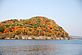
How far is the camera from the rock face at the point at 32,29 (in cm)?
7212

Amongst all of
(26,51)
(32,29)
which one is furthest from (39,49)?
(32,29)

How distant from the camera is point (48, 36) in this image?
77.6 metres

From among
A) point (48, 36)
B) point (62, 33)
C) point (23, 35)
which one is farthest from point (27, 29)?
point (62, 33)

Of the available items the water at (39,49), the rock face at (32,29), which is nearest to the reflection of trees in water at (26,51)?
the water at (39,49)

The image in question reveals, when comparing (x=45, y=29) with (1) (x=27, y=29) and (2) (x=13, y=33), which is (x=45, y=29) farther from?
(2) (x=13, y=33)

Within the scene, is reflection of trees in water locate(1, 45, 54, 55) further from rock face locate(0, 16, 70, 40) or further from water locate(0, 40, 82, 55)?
rock face locate(0, 16, 70, 40)

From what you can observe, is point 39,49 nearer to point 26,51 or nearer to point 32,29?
point 26,51

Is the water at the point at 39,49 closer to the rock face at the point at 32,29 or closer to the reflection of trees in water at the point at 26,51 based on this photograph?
the reflection of trees in water at the point at 26,51

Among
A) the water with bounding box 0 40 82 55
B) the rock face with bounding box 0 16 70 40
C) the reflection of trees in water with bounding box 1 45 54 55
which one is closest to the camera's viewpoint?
the reflection of trees in water with bounding box 1 45 54 55

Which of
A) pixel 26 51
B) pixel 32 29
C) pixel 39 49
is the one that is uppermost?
pixel 32 29

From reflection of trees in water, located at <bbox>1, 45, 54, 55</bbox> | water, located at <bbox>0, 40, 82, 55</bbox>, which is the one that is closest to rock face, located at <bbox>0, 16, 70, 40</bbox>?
water, located at <bbox>0, 40, 82, 55</bbox>

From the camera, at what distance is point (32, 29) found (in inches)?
3000

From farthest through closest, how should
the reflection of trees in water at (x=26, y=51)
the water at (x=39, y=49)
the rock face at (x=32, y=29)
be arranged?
the rock face at (x=32, y=29) → the water at (x=39, y=49) → the reflection of trees in water at (x=26, y=51)

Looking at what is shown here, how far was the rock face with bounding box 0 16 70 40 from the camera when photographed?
72125 millimetres
